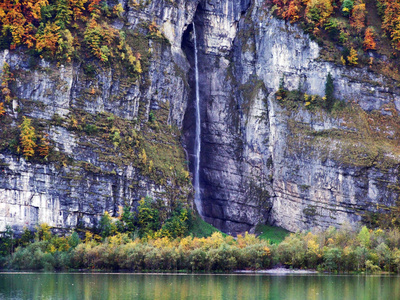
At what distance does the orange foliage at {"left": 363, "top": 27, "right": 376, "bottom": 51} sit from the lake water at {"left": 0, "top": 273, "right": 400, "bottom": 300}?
130 feet

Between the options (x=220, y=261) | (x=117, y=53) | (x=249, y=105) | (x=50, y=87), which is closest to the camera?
(x=220, y=261)

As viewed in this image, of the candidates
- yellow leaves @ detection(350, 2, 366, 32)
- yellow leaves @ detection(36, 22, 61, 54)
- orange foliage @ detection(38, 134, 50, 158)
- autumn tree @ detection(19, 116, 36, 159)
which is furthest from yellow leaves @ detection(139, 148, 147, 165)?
yellow leaves @ detection(350, 2, 366, 32)

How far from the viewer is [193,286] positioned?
90.1m

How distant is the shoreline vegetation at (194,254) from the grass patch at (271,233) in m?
12.6

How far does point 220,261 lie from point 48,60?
3593 cm

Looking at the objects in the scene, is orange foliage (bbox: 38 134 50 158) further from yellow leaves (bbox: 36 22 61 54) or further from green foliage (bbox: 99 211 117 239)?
yellow leaves (bbox: 36 22 61 54)

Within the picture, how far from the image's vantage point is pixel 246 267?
109500 mm

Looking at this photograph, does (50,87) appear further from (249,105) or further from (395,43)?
(395,43)

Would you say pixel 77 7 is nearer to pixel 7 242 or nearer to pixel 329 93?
pixel 7 242

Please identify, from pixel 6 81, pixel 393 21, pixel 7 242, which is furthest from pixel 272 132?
pixel 7 242

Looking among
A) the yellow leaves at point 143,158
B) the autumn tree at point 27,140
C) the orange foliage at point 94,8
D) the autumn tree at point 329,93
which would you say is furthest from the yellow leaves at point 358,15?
the autumn tree at point 27,140

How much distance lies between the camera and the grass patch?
126000mm

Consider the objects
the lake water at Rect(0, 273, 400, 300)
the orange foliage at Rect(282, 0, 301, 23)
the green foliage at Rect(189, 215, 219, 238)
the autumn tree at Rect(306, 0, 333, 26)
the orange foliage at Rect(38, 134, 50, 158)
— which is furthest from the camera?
the orange foliage at Rect(282, 0, 301, 23)

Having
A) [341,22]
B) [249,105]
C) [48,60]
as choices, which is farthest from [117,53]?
[341,22]
